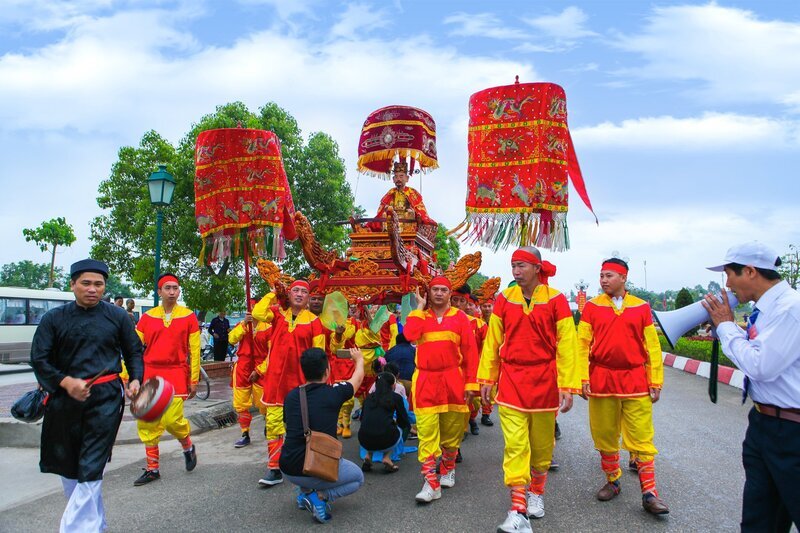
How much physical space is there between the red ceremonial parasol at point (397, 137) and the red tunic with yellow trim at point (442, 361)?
14.7ft

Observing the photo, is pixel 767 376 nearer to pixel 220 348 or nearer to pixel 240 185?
pixel 240 185

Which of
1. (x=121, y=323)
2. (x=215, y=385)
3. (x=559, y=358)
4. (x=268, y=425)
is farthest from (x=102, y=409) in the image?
(x=215, y=385)

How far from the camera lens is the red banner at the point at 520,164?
5.98 metres

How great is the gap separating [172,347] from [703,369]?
1256cm

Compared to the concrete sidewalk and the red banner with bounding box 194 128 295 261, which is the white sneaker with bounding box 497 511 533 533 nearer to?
the red banner with bounding box 194 128 295 261

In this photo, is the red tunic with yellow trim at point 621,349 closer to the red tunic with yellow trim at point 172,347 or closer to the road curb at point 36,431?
the red tunic with yellow trim at point 172,347

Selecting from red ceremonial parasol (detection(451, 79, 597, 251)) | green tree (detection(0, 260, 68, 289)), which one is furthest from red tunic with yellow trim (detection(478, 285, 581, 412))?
green tree (detection(0, 260, 68, 289))

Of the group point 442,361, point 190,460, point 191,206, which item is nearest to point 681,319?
point 442,361

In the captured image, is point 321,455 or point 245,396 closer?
point 321,455

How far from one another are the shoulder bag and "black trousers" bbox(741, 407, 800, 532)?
2.51 m

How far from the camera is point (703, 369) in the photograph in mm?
13391

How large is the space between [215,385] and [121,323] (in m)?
9.19

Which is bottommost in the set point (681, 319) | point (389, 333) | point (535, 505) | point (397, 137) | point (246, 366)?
point (535, 505)

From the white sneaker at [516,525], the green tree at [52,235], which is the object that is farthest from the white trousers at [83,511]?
the green tree at [52,235]
